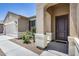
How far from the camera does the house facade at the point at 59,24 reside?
88.6 inches

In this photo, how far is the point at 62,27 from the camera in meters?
3.76

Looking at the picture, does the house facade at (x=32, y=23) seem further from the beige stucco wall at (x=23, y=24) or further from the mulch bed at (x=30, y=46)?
the mulch bed at (x=30, y=46)

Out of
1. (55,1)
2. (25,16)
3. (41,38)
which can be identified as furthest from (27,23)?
(55,1)

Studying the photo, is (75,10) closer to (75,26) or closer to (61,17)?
(75,26)

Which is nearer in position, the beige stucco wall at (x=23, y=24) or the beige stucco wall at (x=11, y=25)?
the beige stucco wall at (x=23, y=24)

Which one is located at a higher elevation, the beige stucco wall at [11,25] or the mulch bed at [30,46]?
the beige stucco wall at [11,25]

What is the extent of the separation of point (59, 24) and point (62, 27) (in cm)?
22

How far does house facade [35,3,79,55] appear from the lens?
7.38 ft

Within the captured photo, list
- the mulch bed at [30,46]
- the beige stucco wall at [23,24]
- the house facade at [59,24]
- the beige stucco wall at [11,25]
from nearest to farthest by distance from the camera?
1. the house facade at [59,24]
2. the mulch bed at [30,46]
3. the beige stucco wall at [23,24]
4. the beige stucco wall at [11,25]

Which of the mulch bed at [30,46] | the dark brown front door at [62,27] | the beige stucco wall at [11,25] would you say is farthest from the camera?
the dark brown front door at [62,27]

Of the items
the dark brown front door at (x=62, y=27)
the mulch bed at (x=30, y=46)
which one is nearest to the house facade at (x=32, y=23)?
the mulch bed at (x=30, y=46)

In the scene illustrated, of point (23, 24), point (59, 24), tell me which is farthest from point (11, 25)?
point (59, 24)

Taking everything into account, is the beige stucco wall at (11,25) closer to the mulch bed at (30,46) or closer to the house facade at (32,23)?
the mulch bed at (30,46)

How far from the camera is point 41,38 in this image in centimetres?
325
